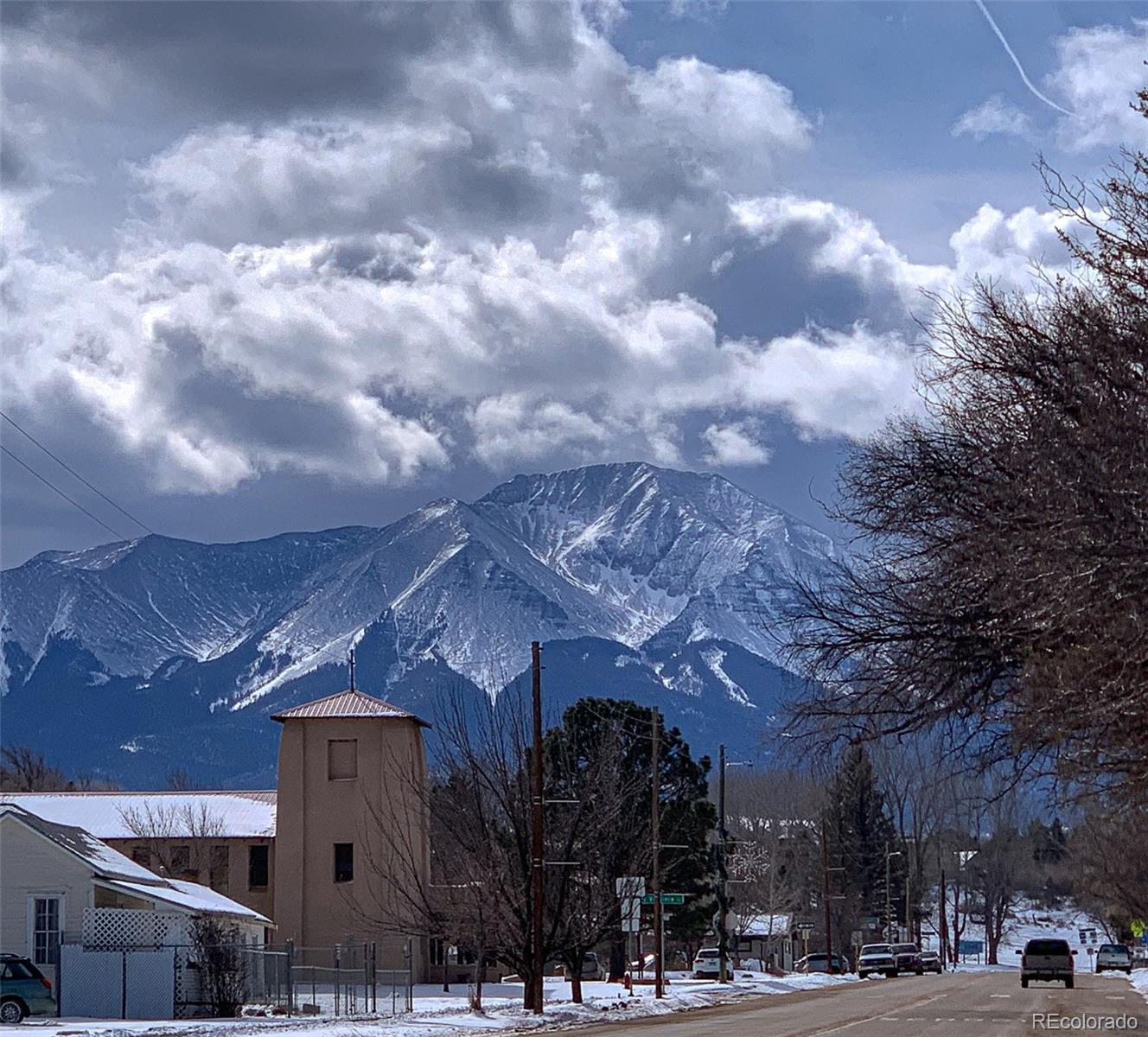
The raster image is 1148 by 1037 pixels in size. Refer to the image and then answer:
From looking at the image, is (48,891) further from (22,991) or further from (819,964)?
(819,964)

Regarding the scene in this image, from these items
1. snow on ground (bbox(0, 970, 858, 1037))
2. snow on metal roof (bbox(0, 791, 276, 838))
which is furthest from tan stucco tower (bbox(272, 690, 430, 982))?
snow on ground (bbox(0, 970, 858, 1037))

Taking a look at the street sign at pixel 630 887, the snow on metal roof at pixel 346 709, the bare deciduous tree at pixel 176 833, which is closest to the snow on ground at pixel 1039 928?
the bare deciduous tree at pixel 176 833

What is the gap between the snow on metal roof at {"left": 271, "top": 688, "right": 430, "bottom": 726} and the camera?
231ft

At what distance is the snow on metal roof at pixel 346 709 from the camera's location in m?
70.4

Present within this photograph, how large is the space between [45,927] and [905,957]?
54.5m

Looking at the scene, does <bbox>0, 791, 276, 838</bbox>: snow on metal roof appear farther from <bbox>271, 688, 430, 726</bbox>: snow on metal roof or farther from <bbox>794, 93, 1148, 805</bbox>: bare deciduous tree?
<bbox>794, 93, 1148, 805</bbox>: bare deciduous tree

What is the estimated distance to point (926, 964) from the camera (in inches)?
3644

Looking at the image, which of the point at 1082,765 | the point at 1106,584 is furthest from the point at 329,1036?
the point at 1106,584

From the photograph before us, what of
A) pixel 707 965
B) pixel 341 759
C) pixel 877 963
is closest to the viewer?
pixel 341 759

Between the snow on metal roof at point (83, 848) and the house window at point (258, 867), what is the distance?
2536 cm

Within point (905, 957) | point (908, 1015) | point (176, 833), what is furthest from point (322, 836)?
point (908, 1015)

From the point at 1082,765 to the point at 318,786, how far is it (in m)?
53.2

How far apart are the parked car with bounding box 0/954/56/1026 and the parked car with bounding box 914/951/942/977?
58640mm

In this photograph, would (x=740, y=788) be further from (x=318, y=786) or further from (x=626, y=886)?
(x=626, y=886)
